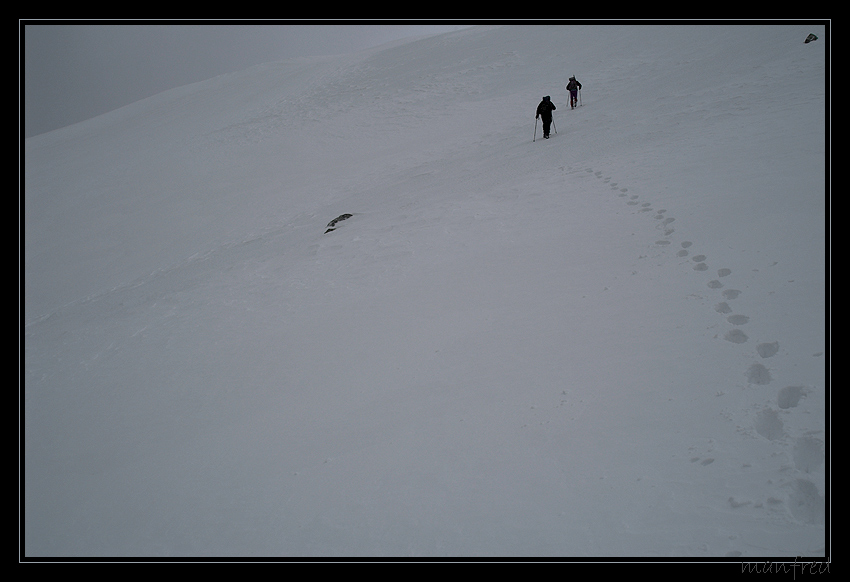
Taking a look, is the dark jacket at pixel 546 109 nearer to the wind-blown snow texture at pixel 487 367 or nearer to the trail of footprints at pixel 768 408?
the wind-blown snow texture at pixel 487 367

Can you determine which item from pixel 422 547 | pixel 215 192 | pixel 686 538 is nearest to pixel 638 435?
pixel 686 538

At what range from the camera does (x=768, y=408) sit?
116 inches

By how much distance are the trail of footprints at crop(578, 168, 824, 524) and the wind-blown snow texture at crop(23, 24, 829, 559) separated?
1 cm

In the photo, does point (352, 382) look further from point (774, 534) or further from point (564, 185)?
point (564, 185)

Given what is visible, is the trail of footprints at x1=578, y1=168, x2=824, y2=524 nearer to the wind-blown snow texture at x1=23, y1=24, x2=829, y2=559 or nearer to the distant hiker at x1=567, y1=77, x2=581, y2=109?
the wind-blown snow texture at x1=23, y1=24, x2=829, y2=559

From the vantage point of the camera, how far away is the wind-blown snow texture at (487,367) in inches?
107

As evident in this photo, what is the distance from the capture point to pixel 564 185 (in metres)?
7.73

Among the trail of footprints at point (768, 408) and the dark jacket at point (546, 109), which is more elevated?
the dark jacket at point (546, 109)

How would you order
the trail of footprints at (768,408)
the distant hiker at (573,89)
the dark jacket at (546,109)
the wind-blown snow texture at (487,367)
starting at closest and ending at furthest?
the trail of footprints at (768,408), the wind-blown snow texture at (487,367), the dark jacket at (546,109), the distant hiker at (573,89)

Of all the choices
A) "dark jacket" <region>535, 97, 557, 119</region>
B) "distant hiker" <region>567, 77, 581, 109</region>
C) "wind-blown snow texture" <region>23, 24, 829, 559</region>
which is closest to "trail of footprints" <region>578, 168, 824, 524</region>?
"wind-blown snow texture" <region>23, 24, 829, 559</region>

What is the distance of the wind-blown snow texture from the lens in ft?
8.89

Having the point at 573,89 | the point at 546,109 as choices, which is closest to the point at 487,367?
the point at 546,109

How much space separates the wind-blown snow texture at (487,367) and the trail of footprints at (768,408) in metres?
0.01

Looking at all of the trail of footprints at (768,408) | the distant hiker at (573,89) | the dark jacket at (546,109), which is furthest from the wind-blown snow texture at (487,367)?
the distant hiker at (573,89)
